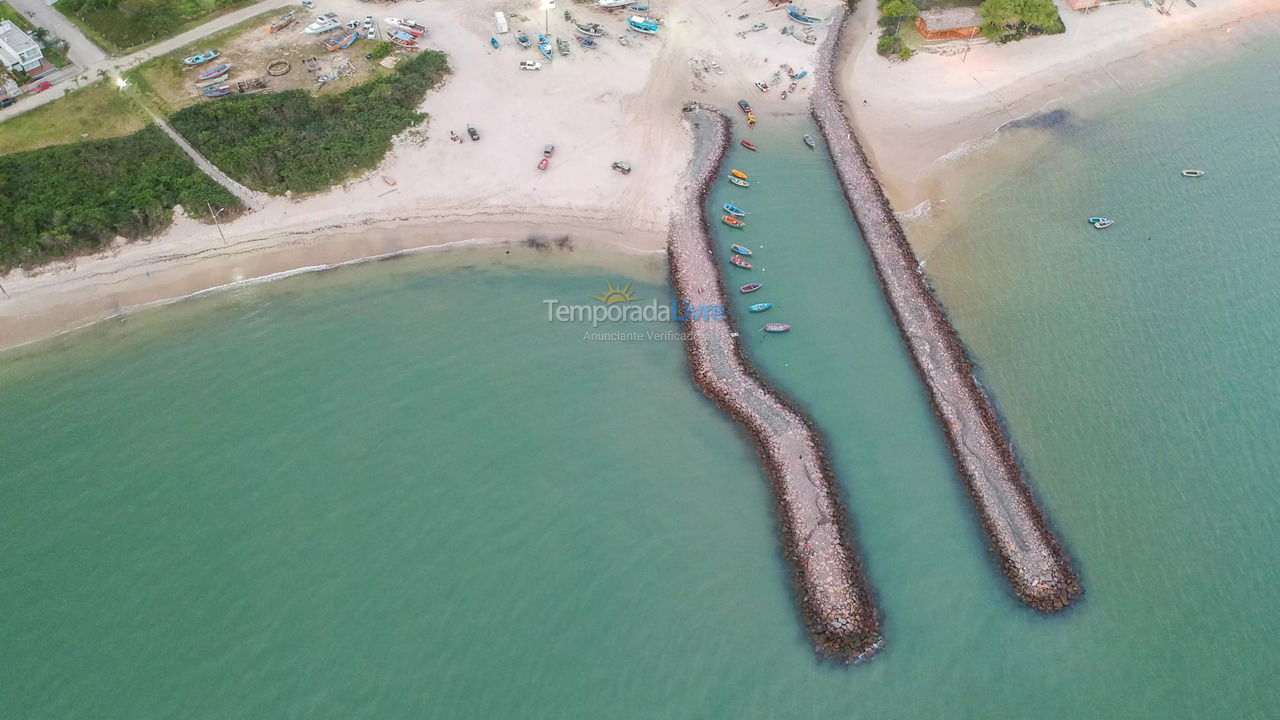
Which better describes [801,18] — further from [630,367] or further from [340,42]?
[630,367]

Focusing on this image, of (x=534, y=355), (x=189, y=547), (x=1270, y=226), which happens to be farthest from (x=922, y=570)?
(x=1270, y=226)

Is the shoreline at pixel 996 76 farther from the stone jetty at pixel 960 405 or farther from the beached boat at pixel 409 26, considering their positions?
the beached boat at pixel 409 26

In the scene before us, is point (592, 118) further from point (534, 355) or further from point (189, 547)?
point (189, 547)

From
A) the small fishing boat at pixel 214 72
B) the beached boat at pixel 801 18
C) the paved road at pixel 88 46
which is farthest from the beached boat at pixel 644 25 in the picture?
the small fishing boat at pixel 214 72

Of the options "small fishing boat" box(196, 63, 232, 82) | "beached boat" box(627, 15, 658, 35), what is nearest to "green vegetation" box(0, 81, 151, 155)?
"small fishing boat" box(196, 63, 232, 82)

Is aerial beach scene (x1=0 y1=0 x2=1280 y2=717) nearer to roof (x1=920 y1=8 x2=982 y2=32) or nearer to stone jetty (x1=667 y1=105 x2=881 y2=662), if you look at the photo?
stone jetty (x1=667 y1=105 x2=881 y2=662)

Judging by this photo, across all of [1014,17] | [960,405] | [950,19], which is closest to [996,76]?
[1014,17]
